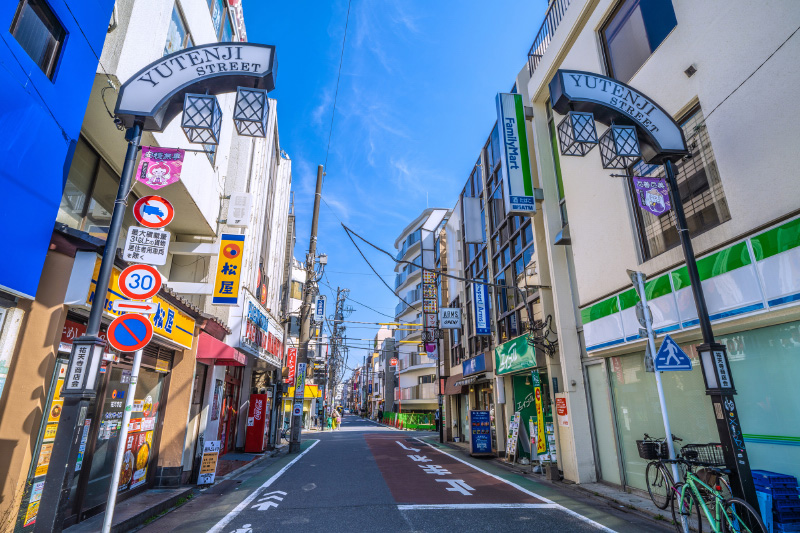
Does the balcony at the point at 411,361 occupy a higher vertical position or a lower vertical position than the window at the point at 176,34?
lower

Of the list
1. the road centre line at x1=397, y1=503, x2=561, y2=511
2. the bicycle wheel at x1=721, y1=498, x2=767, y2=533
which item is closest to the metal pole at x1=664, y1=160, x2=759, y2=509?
the bicycle wheel at x1=721, y1=498, x2=767, y2=533

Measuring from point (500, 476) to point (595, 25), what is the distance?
12813 mm

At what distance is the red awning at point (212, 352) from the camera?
37.3 ft

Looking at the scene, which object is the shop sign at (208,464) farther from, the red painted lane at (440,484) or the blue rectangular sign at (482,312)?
the blue rectangular sign at (482,312)

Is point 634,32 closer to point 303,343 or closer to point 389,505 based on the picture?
point 389,505

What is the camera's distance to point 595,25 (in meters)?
11.3

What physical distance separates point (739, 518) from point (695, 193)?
5.78m

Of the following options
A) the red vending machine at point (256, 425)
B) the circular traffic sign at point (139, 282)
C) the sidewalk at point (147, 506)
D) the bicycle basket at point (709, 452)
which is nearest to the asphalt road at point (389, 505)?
the sidewalk at point (147, 506)

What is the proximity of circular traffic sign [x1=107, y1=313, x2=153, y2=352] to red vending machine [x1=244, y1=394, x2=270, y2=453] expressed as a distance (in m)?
13.5

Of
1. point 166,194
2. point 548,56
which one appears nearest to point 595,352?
point 548,56

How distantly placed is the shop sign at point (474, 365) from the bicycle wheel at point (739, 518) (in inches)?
559

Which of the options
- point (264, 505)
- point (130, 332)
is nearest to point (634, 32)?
point (130, 332)

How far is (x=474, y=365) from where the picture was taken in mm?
20922

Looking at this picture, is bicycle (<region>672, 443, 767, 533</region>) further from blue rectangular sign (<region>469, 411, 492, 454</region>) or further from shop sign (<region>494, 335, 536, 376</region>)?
blue rectangular sign (<region>469, 411, 492, 454</region>)
